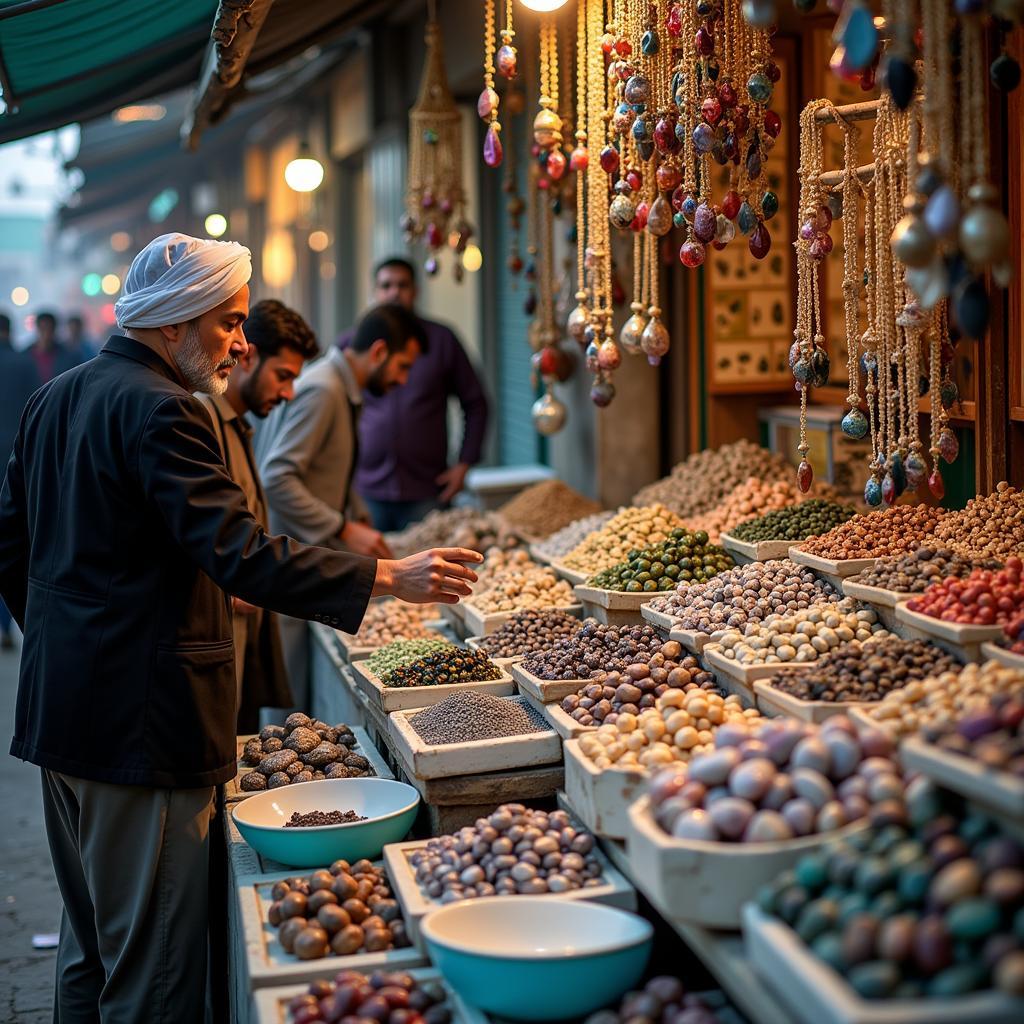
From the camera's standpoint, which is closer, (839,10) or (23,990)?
(839,10)

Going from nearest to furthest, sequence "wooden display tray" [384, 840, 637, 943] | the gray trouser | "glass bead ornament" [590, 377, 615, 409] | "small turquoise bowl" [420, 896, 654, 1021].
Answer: "small turquoise bowl" [420, 896, 654, 1021], "wooden display tray" [384, 840, 637, 943], the gray trouser, "glass bead ornament" [590, 377, 615, 409]

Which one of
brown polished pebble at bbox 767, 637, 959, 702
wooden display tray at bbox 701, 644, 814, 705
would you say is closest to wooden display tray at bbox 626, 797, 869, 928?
brown polished pebble at bbox 767, 637, 959, 702

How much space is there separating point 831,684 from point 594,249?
5.94ft

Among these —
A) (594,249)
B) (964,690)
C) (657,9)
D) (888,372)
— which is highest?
(657,9)

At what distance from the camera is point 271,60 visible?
546cm

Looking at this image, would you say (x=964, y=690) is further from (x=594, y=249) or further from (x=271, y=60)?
(x=271, y=60)

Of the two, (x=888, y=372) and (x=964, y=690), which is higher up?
(x=888, y=372)

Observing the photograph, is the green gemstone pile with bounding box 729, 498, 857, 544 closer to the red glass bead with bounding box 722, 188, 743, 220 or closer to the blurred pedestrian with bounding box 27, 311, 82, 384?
the red glass bead with bounding box 722, 188, 743, 220

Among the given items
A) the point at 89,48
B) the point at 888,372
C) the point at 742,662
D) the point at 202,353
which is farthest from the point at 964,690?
the point at 89,48

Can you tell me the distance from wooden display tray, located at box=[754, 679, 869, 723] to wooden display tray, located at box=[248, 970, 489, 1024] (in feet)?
2.47

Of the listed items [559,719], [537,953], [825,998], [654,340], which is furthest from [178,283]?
[825,998]

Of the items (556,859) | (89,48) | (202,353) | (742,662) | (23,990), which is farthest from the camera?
(89,48)

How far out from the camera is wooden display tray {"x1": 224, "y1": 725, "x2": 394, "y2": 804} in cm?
302

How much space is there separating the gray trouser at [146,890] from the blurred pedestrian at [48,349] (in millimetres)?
8097
